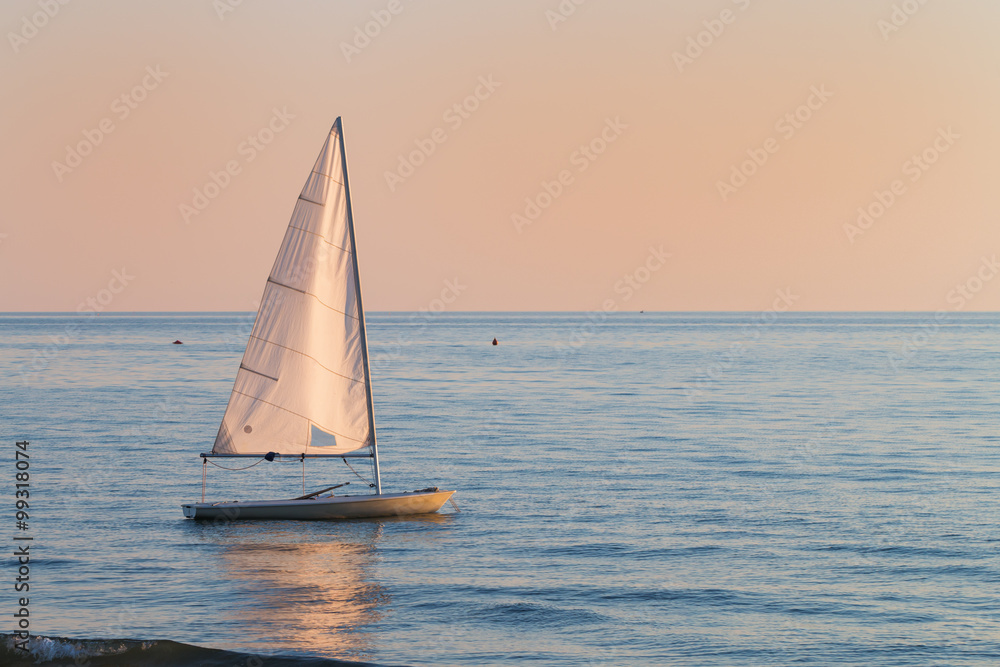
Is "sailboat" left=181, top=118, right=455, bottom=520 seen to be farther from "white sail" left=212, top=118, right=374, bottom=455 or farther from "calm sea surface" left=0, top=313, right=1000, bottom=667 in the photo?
"calm sea surface" left=0, top=313, right=1000, bottom=667

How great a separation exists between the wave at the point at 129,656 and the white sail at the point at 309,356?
12.8 meters

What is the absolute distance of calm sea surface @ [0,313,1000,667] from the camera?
2352cm

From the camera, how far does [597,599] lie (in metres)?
26.6

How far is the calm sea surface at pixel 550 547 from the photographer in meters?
23.5

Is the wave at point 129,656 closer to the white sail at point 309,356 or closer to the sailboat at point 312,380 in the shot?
the sailboat at point 312,380

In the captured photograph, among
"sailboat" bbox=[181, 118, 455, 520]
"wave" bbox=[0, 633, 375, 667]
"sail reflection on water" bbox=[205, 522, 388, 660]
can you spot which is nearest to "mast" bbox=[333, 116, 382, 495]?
"sailboat" bbox=[181, 118, 455, 520]

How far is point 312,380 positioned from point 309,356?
81 centimetres

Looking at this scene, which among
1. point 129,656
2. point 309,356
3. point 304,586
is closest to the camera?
point 129,656

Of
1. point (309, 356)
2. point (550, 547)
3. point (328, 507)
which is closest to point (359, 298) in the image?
point (309, 356)

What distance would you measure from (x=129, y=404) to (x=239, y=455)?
152ft

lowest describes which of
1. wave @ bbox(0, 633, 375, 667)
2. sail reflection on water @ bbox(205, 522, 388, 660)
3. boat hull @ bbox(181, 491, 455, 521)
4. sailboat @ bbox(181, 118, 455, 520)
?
wave @ bbox(0, 633, 375, 667)

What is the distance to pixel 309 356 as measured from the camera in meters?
35.1

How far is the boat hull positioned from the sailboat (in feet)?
0.11

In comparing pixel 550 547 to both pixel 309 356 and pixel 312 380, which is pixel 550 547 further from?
pixel 309 356
